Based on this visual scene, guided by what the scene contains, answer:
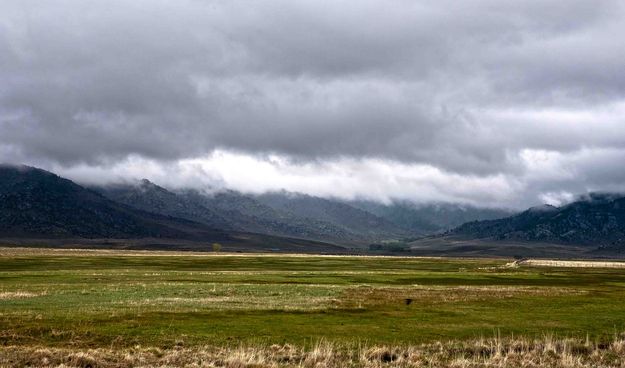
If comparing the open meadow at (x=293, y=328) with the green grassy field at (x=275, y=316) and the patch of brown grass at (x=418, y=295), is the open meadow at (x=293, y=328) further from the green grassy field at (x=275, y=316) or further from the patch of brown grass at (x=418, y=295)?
the patch of brown grass at (x=418, y=295)

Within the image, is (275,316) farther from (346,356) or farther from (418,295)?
(418,295)

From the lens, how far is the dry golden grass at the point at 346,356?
31712mm

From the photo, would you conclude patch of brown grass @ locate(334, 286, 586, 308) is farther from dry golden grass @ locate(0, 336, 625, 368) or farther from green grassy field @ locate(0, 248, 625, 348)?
dry golden grass @ locate(0, 336, 625, 368)

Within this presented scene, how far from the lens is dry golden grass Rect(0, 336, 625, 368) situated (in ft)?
104

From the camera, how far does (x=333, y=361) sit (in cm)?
3375

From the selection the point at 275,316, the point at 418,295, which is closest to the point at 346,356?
the point at 275,316

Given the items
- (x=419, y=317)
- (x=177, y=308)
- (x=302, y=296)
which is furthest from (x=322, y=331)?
(x=302, y=296)

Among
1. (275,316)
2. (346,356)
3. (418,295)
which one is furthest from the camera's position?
(418,295)

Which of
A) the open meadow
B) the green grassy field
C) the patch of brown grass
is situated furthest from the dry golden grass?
the patch of brown grass

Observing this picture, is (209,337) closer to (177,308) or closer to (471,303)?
(177,308)

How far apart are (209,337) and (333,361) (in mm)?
9368

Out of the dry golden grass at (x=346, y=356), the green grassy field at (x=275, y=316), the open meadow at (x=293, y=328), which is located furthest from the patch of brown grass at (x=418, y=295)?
the dry golden grass at (x=346, y=356)

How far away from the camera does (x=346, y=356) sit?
3525 centimetres

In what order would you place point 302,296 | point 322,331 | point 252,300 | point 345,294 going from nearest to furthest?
point 322,331
point 252,300
point 302,296
point 345,294
